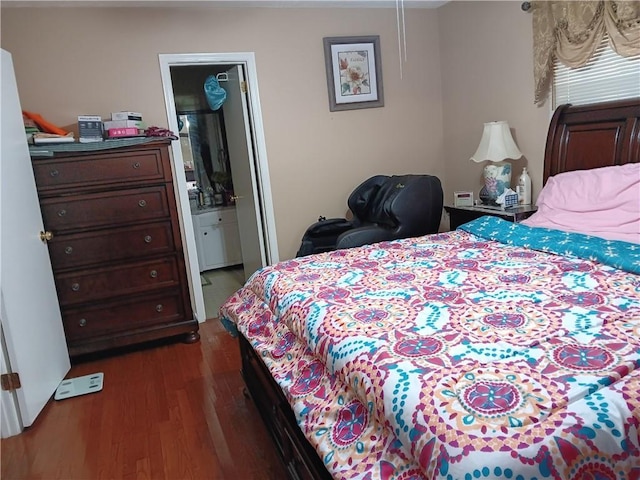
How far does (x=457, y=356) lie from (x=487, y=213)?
2.26 metres

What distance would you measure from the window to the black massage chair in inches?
41.6

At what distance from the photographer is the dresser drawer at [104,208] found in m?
3.00

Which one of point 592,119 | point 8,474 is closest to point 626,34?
point 592,119

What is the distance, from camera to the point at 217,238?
5.50 metres

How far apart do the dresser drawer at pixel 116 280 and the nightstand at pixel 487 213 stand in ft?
6.89

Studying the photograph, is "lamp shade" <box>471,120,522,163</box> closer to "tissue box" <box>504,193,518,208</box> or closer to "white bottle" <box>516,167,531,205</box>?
"white bottle" <box>516,167,531,205</box>

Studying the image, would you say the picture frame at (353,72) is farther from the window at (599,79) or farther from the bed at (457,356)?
the bed at (457,356)

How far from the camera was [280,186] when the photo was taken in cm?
402

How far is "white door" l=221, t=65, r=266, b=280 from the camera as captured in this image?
394cm

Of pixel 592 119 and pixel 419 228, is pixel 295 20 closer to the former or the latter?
pixel 419 228

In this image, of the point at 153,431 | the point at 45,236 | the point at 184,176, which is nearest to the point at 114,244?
the point at 45,236

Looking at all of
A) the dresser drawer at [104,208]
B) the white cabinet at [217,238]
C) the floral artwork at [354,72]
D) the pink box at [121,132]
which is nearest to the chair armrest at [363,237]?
the dresser drawer at [104,208]

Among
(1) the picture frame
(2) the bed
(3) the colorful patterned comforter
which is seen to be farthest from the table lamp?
(3) the colorful patterned comforter

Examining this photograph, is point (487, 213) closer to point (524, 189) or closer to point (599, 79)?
point (524, 189)
